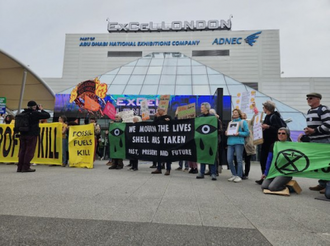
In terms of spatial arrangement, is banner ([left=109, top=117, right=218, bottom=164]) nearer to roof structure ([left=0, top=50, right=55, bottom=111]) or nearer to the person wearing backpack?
the person wearing backpack

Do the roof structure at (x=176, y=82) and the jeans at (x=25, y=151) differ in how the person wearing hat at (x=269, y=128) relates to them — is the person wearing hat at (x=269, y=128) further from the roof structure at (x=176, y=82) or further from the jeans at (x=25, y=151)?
the roof structure at (x=176, y=82)

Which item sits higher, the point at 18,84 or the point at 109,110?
the point at 18,84

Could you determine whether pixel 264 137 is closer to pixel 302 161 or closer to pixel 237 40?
pixel 302 161

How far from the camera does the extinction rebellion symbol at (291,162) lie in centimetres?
427

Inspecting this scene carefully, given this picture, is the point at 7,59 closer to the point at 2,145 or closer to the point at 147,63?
the point at 2,145

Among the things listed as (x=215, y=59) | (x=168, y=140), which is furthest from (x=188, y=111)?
(x=215, y=59)

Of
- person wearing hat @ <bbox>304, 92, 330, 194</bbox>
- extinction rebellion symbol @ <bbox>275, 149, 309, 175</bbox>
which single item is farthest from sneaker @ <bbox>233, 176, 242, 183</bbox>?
person wearing hat @ <bbox>304, 92, 330, 194</bbox>

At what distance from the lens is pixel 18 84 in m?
13.7

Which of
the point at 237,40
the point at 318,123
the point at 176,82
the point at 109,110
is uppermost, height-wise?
the point at 237,40

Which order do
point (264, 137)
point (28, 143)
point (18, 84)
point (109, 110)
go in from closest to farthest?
point (264, 137)
point (28, 143)
point (109, 110)
point (18, 84)

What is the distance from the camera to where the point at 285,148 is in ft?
14.8

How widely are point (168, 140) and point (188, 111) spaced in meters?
1.33

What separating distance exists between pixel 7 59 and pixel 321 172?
12.6m

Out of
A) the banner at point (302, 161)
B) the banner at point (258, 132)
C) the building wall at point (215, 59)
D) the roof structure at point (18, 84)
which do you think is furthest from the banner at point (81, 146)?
the building wall at point (215, 59)
